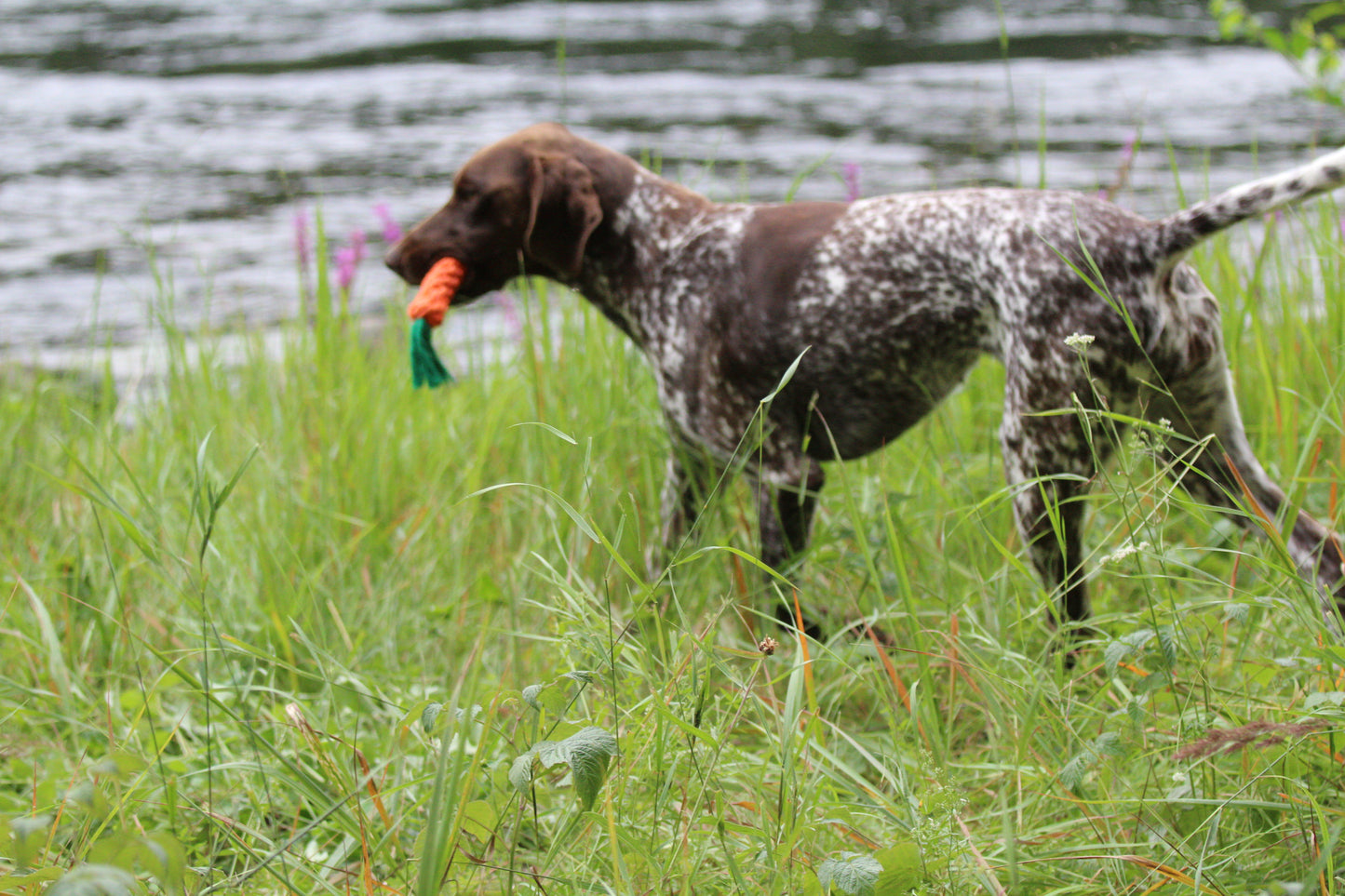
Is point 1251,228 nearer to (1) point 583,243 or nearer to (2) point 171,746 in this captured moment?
(1) point 583,243

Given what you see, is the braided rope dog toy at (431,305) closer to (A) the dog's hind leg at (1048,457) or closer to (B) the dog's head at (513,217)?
(B) the dog's head at (513,217)

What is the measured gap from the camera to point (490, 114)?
36.0 feet

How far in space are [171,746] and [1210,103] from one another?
10.5 meters

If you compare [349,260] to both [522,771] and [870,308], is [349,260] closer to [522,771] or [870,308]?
[870,308]

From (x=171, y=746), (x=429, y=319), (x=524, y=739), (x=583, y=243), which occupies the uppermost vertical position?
(x=583, y=243)

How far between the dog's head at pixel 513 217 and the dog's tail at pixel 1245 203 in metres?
1.41

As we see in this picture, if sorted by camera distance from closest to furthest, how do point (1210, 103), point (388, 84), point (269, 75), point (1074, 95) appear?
point (1210, 103) < point (1074, 95) < point (388, 84) < point (269, 75)

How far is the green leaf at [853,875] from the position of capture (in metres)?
1.53

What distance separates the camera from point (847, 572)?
300 cm

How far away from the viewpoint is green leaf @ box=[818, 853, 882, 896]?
1.53 meters

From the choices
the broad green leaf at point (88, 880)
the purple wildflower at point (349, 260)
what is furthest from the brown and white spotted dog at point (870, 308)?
the broad green leaf at point (88, 880)

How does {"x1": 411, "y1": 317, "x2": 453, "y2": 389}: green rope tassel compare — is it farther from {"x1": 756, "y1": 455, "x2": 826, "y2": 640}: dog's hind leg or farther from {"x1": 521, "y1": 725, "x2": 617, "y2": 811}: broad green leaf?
{"x1": 521, "y1": 725, "x2": 617, "y2": 811}: broad green leaf

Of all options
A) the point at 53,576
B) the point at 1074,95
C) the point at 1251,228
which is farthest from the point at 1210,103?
the point at 53,576

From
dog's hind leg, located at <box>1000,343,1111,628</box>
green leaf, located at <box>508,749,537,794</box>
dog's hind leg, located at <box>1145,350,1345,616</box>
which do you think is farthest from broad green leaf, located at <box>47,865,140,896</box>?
Result: dog's hind leg, located at <box>1145,350,1345,616</box>
